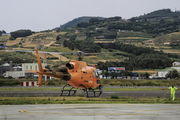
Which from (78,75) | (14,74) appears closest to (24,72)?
(14,74)

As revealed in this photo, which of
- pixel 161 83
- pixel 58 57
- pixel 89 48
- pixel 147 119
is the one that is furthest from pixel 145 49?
pixel 147 119

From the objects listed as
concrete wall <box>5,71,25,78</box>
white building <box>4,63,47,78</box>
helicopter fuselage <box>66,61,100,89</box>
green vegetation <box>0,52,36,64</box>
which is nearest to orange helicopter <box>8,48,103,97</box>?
helicopter fuselage <box>66,61,100,89</box>

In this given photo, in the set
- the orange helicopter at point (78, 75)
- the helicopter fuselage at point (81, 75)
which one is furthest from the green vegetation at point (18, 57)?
the orange helicopter at point (78, 75)

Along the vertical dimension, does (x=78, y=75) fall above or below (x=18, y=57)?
below

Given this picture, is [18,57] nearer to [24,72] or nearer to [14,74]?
[24,72]

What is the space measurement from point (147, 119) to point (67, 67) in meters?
15.6

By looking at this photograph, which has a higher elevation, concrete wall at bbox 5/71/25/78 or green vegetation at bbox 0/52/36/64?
green vegetation at bbox 0/52/36/64

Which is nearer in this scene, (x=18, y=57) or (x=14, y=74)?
(x=14, y=74)

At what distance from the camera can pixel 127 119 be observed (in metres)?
12.1

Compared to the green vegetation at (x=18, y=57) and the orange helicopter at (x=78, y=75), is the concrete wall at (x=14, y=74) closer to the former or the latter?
the green vegetation at (x=18, y=57)

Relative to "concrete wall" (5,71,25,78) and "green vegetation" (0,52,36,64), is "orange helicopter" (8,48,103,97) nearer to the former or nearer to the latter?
"concrete wall" (5,71,25,78)

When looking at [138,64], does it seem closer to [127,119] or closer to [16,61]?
[16,61]

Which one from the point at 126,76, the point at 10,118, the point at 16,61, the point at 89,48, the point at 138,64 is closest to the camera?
the point at 10,118

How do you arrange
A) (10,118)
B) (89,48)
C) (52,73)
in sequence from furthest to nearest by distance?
1. (89,48)
2. (52,73)
3. (10,118)
